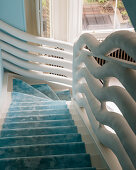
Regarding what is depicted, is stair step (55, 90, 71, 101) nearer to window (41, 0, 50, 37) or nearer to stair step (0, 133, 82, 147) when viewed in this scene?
window (41, 0, 50, 37)

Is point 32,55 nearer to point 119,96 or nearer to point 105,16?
point 105,16

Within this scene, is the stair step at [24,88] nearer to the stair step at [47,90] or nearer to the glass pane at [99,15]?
the stair step at [47,90]

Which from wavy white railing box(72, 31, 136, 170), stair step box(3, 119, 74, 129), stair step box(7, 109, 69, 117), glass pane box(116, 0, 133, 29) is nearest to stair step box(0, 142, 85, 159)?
wavy white railing box(72, 31, 136, 170)

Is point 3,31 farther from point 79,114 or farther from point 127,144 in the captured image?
point 127,144

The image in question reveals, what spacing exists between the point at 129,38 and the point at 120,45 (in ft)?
0.39

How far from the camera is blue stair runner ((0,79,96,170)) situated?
2.25 m

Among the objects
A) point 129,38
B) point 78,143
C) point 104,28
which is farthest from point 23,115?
point 104,28

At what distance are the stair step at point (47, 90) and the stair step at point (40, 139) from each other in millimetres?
2845

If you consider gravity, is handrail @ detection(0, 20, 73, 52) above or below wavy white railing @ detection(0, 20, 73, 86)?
above

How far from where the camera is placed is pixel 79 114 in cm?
356

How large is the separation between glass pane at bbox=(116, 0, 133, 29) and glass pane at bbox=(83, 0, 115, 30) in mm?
149

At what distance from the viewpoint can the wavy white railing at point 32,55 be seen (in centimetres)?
532

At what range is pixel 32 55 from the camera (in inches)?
216

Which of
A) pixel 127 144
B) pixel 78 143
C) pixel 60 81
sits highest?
pixel 127 144
